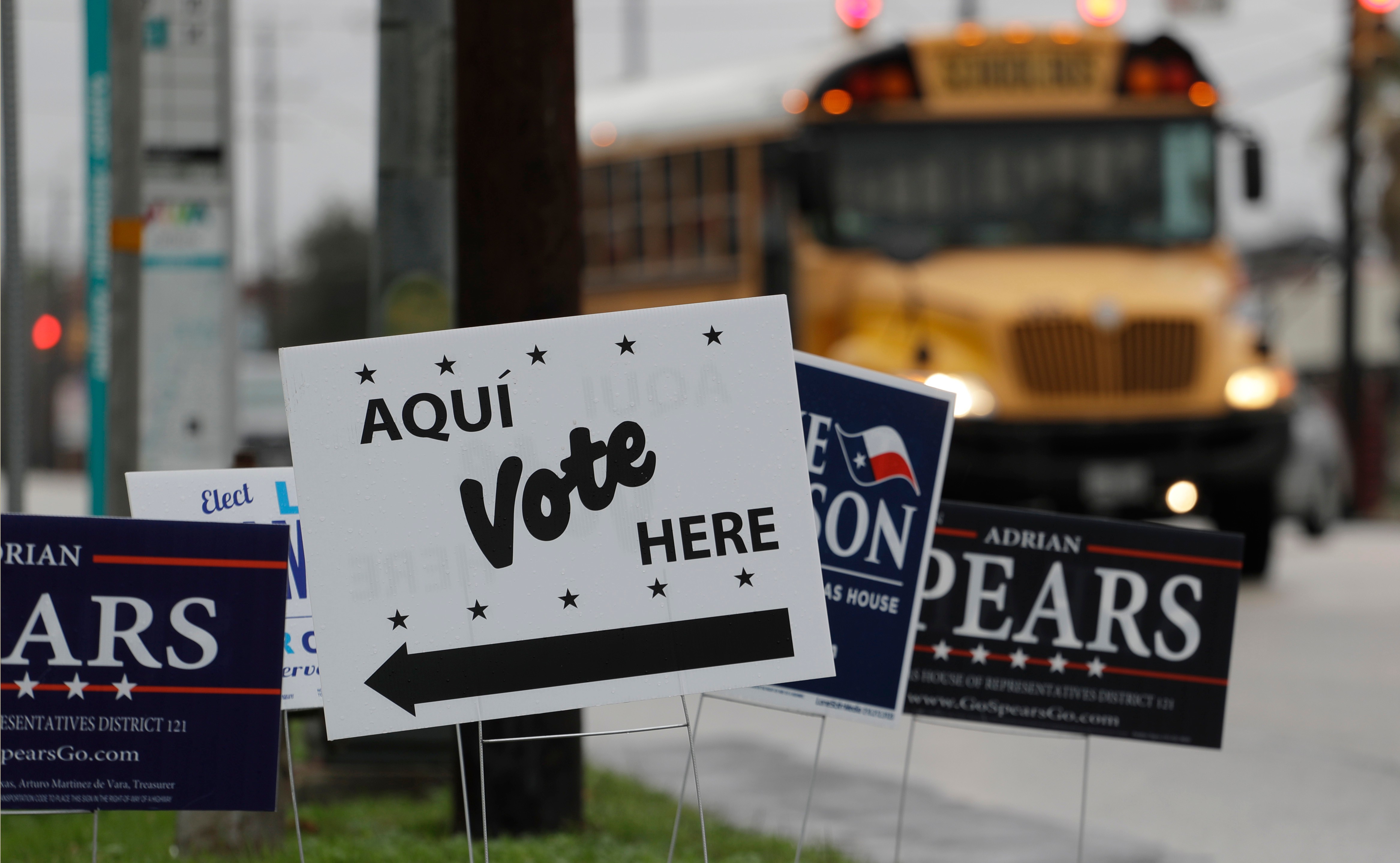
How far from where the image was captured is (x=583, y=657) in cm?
396

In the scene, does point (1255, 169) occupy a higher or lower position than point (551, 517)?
higher

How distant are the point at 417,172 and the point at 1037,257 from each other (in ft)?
21.3

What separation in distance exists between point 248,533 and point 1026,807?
12.1 ft

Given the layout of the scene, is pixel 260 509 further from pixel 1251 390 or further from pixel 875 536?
pixel 1251 390

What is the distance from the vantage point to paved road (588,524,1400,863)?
245 inches

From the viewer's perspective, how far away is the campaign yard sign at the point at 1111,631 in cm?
469

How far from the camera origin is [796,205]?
13.0 meters

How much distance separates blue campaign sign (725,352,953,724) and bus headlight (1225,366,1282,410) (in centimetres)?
872

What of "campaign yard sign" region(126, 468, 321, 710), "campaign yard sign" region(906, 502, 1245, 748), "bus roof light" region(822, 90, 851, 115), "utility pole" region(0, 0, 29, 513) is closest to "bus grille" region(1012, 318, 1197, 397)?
"bus roof light" region(822, 90, 851, 115)

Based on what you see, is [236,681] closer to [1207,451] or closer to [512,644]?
[512,644]

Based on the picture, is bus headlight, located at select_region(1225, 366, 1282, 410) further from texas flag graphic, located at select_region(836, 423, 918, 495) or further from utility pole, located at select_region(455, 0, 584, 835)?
texas flag graphic, located at select_region(836, 423, 918, 495)

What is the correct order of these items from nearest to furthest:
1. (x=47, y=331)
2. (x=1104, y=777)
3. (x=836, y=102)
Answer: (x=1104, y=777)
(x=47, y=331)
(x=836, y=102)

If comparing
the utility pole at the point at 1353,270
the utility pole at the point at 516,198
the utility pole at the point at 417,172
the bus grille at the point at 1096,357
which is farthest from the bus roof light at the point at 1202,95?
the utility pole at the point at 1353,270

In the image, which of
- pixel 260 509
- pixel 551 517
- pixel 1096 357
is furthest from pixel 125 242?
pixel 1096 357
